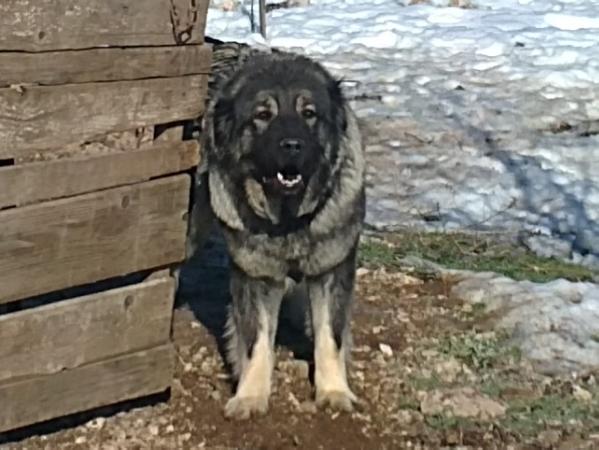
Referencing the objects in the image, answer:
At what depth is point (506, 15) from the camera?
15250mm

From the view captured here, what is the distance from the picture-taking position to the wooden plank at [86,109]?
173 inches

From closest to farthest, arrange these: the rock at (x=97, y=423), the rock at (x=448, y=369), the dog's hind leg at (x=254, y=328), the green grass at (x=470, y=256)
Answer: the rock at (x=97, y=423) → the dog's hind leg at (x=254, y=328) → the rock at (x=448, y=369) → the green grass at (x=470, y=256)

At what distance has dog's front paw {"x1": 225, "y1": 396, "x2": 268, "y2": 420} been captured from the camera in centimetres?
515

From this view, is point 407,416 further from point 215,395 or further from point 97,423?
point 97,423

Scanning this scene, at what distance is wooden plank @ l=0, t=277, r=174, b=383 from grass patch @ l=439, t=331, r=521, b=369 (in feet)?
4.55

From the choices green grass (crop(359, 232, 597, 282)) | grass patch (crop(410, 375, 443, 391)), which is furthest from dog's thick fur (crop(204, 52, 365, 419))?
green grass (crop(359, 232, 597, 282))

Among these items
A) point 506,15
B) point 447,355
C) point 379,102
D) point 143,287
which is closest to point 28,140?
point 143,287

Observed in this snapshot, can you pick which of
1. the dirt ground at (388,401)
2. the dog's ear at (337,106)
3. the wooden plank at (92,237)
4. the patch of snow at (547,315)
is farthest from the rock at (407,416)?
the dog's ear at (337,106)

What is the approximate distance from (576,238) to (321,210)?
10.2 ft

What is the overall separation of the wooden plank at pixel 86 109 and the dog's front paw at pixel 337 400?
123 cm

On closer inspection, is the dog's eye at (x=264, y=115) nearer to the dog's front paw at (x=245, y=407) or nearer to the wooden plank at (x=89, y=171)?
the wooden plank at (x=89, y=171)

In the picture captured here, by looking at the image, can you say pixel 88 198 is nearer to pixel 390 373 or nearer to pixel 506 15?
pixel 390 373

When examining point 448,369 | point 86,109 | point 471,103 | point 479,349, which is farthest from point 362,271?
point 471,103

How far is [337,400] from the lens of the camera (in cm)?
523
